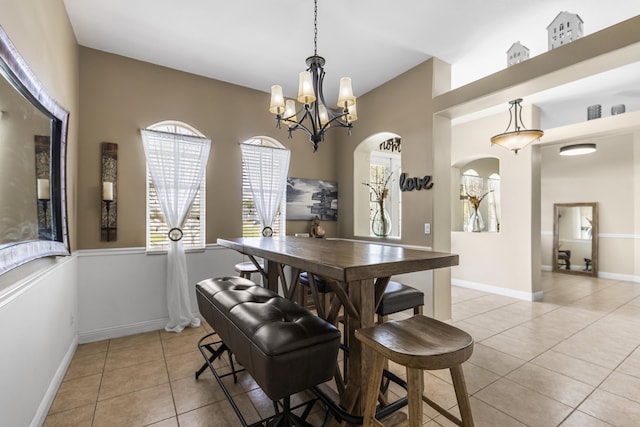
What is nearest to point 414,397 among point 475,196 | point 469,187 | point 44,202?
point 44,202

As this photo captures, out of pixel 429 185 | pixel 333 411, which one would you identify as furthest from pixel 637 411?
pixel 429 185

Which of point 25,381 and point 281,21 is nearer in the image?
point 25,381

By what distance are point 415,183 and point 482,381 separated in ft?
6.90

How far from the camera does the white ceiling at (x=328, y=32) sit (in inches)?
98.4

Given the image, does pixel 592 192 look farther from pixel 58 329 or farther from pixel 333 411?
pixel 58 329

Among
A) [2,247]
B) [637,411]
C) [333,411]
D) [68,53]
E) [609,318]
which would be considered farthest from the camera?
[609,318]

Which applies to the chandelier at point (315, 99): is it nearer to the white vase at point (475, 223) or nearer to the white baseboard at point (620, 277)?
the white vase at point (475, 223)

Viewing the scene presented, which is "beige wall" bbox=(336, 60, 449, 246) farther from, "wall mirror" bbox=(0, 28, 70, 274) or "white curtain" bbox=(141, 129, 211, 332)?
"wall mirror" bbox=(0, 28, 70, 274)

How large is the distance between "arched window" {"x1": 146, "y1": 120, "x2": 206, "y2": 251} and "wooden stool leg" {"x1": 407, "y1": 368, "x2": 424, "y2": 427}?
121 inches

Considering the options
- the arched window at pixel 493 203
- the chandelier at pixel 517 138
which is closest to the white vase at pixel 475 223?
the arched window at pixel 493 203

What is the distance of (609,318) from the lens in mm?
3670

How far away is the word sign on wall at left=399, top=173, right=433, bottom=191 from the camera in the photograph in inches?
134

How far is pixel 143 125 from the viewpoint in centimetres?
332

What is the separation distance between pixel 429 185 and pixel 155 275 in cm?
331
